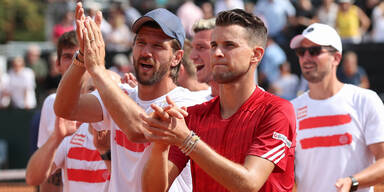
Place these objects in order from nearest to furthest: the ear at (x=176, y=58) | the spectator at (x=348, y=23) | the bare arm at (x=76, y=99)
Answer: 1. the bare arm at (x=76, y=99)
2. the ear at (x=176, y=58)
3. the spectator at (x=348, y=23)

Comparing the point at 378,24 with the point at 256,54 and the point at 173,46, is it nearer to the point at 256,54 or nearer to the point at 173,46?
the point at 173,46

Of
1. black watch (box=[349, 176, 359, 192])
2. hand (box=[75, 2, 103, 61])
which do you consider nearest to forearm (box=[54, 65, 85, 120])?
hand (box=[75, 2, 103, 61])

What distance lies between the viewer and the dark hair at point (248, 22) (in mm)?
4047

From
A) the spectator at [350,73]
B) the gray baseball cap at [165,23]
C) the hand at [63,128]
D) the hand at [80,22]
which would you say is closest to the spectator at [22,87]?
the spectator at [350,73]

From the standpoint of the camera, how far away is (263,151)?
147 inches

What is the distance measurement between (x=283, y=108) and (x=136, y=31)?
128 cm

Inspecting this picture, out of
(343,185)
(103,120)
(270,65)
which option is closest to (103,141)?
(103,120)

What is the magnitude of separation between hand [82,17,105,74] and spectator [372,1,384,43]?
39.8ft

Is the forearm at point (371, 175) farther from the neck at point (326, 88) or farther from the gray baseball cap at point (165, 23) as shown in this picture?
the gray baseball cap at point (165, 23)

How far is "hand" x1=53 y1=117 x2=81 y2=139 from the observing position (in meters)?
5.50

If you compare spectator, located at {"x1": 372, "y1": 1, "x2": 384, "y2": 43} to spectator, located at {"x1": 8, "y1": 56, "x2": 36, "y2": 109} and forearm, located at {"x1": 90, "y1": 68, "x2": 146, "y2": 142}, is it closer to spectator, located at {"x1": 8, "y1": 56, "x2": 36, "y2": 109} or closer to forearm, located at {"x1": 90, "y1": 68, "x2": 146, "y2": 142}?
spectator, located at {"x1": 8, "y1": 56, "x2": 36, "y2": 109}

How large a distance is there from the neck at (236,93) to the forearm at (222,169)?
595 millimetres

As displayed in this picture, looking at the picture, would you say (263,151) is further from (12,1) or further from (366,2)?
(12,1)

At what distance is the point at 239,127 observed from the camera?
12.9 feet
